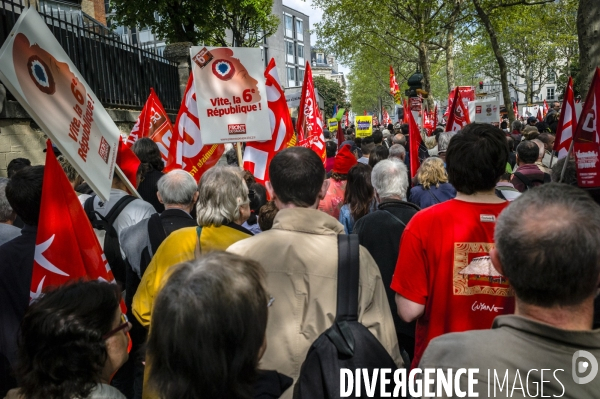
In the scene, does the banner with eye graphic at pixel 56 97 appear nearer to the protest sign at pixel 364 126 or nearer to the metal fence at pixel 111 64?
the metal fence at pixel 111 64

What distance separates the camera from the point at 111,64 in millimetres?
10609

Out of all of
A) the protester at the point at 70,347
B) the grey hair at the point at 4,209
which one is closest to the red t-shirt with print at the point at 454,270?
the protester at the point at 70,347

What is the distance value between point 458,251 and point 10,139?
6263 mm

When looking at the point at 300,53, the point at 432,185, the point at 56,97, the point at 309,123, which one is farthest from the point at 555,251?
the point at 300,53

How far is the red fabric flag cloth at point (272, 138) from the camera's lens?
6422 mm

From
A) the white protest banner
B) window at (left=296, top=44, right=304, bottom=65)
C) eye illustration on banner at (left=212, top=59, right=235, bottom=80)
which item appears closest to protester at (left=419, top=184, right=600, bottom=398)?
the white protest banner

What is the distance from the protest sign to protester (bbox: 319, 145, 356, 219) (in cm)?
1256

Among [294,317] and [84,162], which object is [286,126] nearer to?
[84,162]

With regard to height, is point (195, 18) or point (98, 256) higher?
point (195, 18)

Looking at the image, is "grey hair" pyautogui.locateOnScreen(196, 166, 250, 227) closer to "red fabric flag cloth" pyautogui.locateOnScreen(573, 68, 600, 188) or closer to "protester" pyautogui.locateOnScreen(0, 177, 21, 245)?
"protester" pyautogui.locateOnScreen(0, 177, 21, 245)

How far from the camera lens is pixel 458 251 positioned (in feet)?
8.32

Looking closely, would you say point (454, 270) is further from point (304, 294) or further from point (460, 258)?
point (304, 294)

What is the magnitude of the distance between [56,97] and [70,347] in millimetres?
1866

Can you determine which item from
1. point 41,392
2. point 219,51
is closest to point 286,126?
point 219,51
